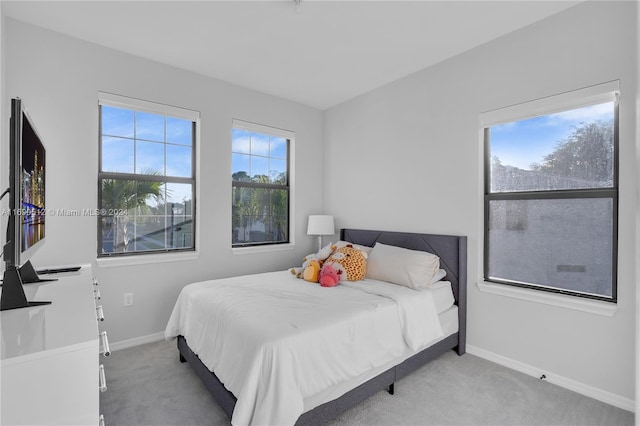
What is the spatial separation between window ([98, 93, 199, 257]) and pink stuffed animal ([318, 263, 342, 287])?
1.56 meters

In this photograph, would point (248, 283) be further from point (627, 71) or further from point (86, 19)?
point (627, 71)

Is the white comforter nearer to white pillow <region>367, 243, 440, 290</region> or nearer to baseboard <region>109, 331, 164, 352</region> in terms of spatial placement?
white pillow <region>367, 243, 440, 290</region>

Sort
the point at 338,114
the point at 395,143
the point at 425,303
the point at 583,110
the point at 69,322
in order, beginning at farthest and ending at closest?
the point at 338,114 < the point at 395,143 < the point at 425,303 < the point at 583,110 < the point at 69,322

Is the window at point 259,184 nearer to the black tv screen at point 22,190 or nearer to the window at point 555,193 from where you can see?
the black tv screen at point 22,190

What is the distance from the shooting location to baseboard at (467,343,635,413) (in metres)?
2.06

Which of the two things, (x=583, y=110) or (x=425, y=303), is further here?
(x=425, y=303)

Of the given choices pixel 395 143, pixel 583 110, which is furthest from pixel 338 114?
pixel 583 110

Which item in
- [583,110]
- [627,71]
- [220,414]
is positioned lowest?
[220,414]

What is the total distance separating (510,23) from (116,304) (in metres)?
4.16

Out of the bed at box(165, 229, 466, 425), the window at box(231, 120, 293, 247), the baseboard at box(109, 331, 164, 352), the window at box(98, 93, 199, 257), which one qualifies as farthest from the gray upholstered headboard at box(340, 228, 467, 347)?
the baseboard at box(109, 331, 164, 352)

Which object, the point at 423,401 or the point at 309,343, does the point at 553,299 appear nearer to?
the point at 423,401

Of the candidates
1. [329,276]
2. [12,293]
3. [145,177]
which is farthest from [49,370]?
[145,177]

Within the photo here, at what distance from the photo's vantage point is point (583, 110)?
2311 mm

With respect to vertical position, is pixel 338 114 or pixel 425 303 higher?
pixel 338 114
